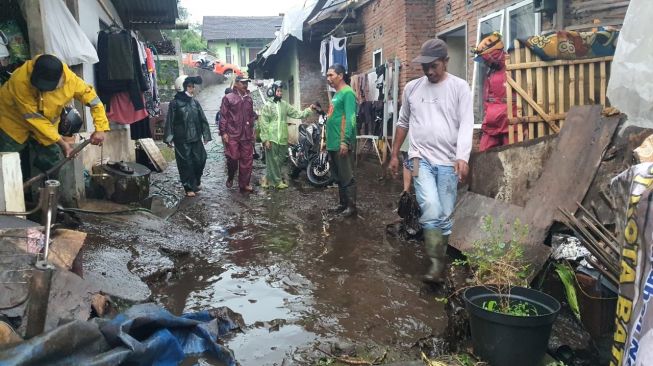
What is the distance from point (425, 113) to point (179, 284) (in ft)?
8.42

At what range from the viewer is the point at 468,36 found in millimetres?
8500

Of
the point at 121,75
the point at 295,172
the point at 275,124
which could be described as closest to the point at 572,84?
the point at 275,124

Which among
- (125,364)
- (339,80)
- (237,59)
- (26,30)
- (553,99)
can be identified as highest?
(237,59)

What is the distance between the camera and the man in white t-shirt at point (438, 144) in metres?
4.06

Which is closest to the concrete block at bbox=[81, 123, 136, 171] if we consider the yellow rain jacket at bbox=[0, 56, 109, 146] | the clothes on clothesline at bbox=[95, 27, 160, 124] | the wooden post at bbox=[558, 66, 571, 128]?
the clothes on clothesline at bbox=[95, 27, 160, 124]

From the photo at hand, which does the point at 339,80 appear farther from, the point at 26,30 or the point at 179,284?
the point at 26,30

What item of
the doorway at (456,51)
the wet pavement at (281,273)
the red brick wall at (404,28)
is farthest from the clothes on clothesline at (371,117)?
the wet pavement at (281,273)

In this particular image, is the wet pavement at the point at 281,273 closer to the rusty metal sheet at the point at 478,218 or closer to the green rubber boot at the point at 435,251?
the green rubber boot at the point at 435,251

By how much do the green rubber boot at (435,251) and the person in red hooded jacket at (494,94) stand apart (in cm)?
184

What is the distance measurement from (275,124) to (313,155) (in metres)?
1.34

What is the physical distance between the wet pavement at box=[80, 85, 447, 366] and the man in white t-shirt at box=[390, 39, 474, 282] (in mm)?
519

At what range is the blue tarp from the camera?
223cm

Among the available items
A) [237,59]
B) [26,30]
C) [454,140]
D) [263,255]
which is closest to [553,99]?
[454,140]

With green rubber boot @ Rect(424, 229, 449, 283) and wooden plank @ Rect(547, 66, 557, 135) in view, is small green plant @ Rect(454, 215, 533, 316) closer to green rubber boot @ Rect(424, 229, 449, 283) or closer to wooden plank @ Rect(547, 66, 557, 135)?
green rubber boot @ Rect(424, 229, 449, 283)
